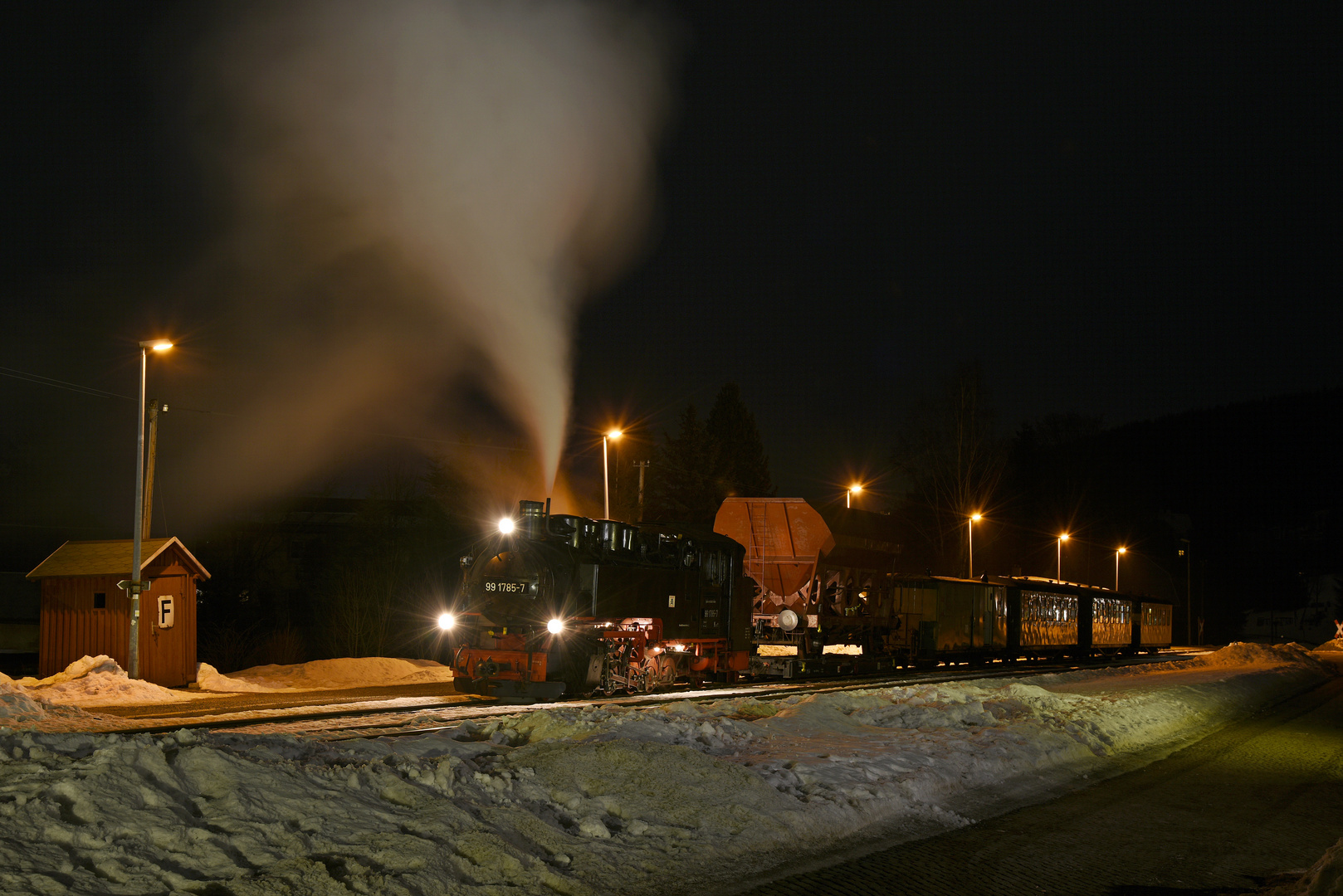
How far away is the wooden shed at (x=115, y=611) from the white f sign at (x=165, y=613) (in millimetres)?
19

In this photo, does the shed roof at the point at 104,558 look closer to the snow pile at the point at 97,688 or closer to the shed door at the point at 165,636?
the shed door at the point at 165,636

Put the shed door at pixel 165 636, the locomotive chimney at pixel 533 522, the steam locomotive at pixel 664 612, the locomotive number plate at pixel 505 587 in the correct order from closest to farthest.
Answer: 1. the steam locomotive at pixel 664 612
2. the locomotive number plate at pixel 505 587
3. the locomotive chimney at pixel 533 522
4. the shed door at pixel 165 636

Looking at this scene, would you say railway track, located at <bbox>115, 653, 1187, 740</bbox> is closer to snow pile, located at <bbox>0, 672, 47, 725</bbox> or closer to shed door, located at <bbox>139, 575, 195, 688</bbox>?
snow pile, located at <bbox>0, 672, 47, 725</bbox>

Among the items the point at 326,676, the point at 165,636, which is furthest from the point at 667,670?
the point at 165,636

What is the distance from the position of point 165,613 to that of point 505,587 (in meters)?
9.85

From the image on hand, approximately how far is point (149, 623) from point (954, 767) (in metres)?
18.4

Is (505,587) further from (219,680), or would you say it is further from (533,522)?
(219,680)

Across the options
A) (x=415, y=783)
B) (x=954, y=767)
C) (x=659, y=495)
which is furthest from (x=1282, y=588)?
(x=415, y=783)

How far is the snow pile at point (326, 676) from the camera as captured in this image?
2319 centimetres

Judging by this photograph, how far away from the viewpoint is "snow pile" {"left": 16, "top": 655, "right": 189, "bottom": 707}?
18.5 m

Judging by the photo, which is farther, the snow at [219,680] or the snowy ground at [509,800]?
the snow at [219,680]

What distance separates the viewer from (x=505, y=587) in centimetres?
1806

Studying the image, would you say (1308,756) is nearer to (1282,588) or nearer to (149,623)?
(149,623)

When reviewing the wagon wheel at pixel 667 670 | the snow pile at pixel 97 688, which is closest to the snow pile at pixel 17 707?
the snow pile at pixel 97 688
